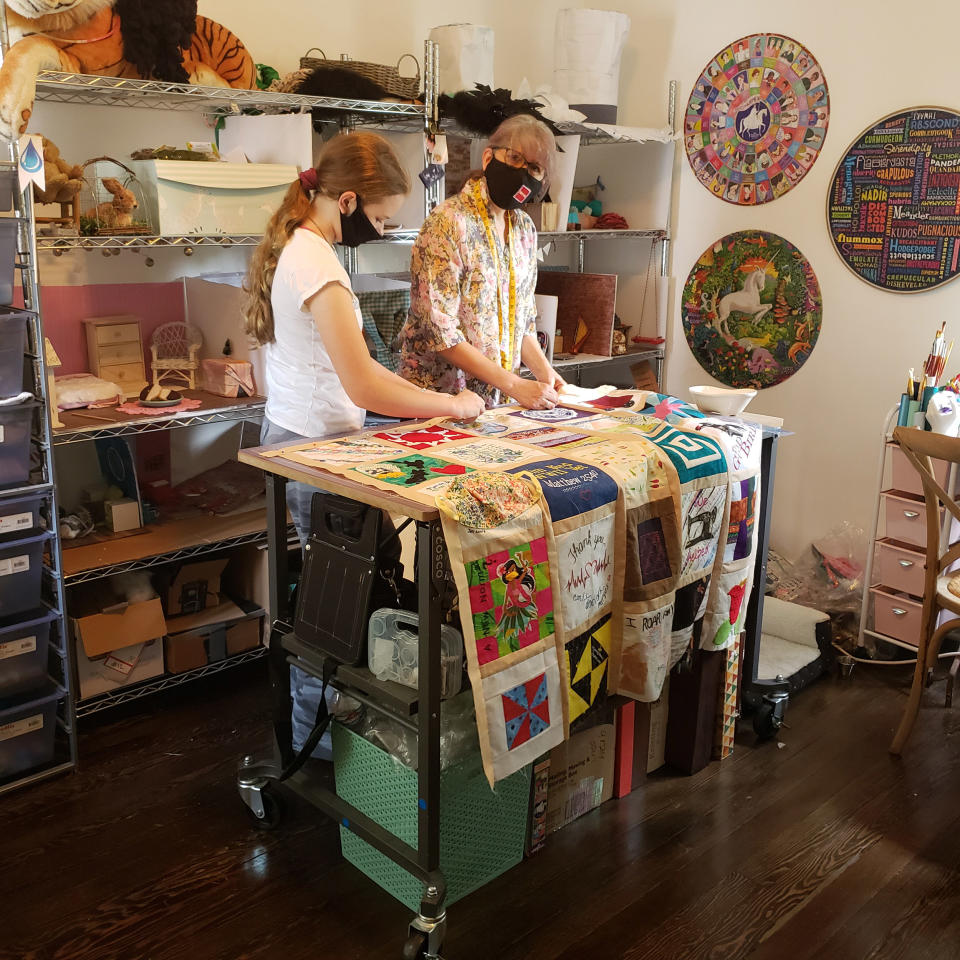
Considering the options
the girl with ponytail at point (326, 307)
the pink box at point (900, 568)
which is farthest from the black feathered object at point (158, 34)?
the pink box at point (900, 568)

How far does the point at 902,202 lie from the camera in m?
3.39

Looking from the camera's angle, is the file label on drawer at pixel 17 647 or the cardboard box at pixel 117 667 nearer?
the file label on drawer at pixel 17 647

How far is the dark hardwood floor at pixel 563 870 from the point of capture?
2.01m

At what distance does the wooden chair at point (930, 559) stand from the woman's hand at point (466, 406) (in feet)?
3.68

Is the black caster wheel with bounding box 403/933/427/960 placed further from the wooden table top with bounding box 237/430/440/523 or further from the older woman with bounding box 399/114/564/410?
the older woman with bounding box 399/114/564/410

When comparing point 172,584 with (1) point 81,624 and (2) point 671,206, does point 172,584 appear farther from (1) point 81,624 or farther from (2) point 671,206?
(2) point 671,206

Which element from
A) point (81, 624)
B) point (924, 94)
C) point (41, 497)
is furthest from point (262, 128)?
point (924, 94)

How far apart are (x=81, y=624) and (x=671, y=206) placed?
2.79 metres

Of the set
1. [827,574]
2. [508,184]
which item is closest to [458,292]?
[508,184]

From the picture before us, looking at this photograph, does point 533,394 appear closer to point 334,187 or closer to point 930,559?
point 334,187

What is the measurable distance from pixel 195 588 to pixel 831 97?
275 cm

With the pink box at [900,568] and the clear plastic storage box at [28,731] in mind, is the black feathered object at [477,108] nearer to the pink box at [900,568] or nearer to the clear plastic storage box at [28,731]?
the pink box at [900,568]

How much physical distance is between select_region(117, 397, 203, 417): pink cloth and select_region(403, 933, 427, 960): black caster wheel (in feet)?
5.06

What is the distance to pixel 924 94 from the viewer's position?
3.28 metres
